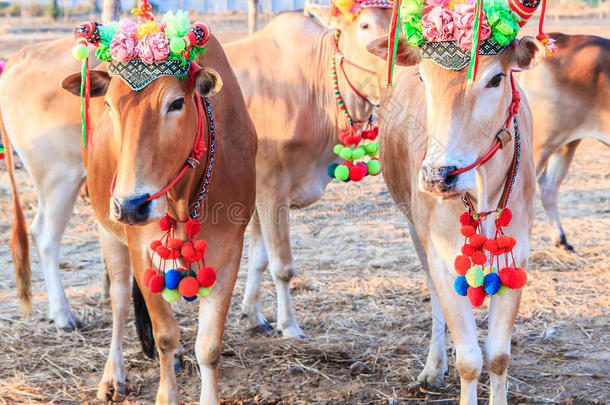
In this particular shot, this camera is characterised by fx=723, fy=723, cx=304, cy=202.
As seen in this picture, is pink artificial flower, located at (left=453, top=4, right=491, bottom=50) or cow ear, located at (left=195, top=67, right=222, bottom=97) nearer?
pink artificial flower, located at (left=453, top=4, right=491, bottom=50)

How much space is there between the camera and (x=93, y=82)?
3500mm

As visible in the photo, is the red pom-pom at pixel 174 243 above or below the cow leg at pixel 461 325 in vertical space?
above

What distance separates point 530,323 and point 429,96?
264cm

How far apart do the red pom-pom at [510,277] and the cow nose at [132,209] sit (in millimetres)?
1574

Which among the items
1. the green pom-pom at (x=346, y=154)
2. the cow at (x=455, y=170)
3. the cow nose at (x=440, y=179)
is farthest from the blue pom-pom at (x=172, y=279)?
the green pom-pom at (x=346, y=154)

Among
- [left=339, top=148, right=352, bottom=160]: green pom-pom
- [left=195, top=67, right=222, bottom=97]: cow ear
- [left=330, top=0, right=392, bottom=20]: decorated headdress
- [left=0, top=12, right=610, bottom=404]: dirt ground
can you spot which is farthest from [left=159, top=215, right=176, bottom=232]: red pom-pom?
[left=330, top=0, right=392, bottom=20]: decorated headdress

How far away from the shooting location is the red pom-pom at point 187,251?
3.45 meters

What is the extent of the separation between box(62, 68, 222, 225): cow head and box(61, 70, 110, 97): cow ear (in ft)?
0.65

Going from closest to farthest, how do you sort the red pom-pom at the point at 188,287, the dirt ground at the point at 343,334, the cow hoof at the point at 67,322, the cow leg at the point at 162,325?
1. the red pom-pom at the point at 188,287
2. the cow leg at the point at 162,325
3. the dirt ground at the point at 343,334
4. the cow hoof at the point at 67,322

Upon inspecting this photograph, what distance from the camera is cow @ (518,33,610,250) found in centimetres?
648

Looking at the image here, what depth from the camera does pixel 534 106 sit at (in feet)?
21.6

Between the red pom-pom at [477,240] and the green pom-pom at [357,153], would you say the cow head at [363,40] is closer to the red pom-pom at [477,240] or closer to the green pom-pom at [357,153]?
the green pom-pom at [357,153]

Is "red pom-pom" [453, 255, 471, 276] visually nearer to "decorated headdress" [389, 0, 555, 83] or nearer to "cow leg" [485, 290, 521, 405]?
"cow leg" [485, 290, 521, 405]

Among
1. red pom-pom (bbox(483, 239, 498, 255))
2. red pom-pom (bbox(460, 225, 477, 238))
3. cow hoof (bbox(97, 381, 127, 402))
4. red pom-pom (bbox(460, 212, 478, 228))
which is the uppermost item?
red pom-pom (bbox(460, 212, 478, 228))
